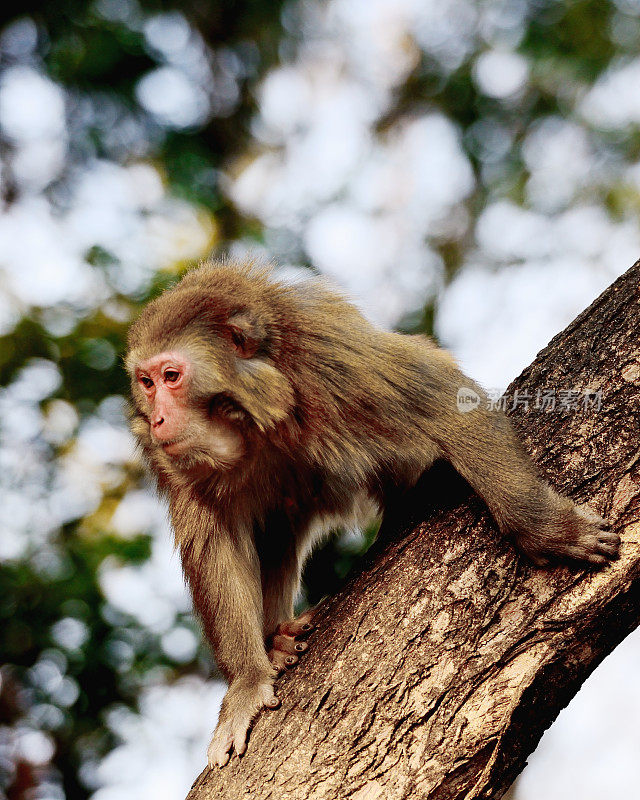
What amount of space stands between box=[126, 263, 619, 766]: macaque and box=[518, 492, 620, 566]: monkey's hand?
0.13 ft

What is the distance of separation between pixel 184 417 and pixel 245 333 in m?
0.51

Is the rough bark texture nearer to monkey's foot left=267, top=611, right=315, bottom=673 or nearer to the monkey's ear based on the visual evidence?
monkey's foot left=267, top=611, right=315, bottom=673

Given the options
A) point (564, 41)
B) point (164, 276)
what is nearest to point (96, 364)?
point (164, 276)

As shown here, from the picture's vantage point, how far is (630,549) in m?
3.59

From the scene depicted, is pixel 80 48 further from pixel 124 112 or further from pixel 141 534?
pixel 141 534

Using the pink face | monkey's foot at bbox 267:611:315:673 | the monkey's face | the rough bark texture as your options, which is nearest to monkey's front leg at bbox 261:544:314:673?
monkey's foot at bbox 267:611:315:673

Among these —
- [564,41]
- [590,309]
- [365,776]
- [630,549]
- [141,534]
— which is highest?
[564,41]

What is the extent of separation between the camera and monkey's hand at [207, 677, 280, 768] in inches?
155

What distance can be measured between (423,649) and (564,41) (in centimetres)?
720

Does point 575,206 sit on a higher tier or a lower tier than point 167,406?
higher

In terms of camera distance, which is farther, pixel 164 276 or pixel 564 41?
pixel 564 41

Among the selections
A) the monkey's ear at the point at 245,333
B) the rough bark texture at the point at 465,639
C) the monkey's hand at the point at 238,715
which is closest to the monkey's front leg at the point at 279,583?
the monkey's hand at the point at 238,715

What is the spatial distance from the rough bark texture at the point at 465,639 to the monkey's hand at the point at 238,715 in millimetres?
64

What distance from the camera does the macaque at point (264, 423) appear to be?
13.2 ft
